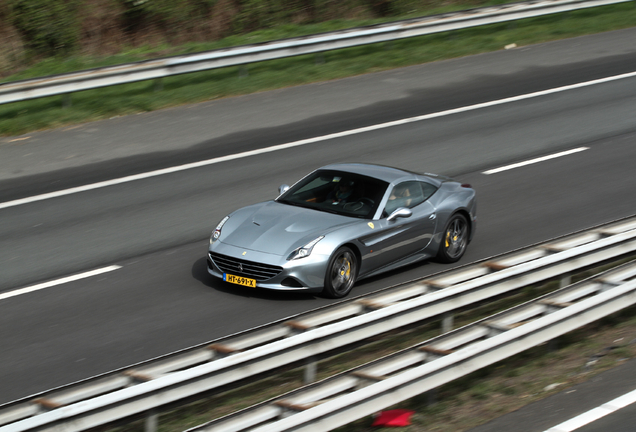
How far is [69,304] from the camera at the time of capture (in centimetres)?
935

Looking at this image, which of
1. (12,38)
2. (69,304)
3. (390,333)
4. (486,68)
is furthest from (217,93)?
(390,333)

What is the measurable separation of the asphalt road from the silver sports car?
0.30 m

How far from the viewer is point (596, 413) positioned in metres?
6.64

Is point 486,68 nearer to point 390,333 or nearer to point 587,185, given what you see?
point 587,185

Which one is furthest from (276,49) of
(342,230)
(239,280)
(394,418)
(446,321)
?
(394,418)

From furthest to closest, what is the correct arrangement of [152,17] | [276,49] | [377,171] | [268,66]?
1. [152,17]
2. [268,66]
3. [276,49]
4. [377,171]

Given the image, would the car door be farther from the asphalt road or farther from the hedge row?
the hedge row

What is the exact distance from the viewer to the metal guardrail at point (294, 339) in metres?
5.32

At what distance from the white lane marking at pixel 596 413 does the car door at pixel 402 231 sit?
11.7 ft

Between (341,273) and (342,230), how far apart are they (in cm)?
49

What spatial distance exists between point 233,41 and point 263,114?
4.85 metres

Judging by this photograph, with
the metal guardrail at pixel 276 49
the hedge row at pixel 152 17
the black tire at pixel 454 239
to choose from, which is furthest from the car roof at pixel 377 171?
the hedge row at pixel 152 17

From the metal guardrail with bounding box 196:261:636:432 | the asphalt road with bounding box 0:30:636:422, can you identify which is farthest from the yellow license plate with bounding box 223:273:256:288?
the metal guardrail with bounding box 196:261:636:432

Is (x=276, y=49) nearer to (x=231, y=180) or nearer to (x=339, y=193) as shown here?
(x=231, y=180)
